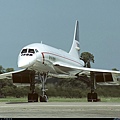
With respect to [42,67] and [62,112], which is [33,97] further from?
[62,112]

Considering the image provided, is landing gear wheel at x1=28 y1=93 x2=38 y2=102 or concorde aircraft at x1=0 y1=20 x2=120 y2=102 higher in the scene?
concorde aircraft at x1=0 y1=20 x2=120 y2=102

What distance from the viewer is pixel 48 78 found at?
30.1 m

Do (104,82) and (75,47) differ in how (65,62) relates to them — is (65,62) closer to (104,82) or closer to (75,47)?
(104,82)

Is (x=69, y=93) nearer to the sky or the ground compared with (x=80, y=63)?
nearer to the ground

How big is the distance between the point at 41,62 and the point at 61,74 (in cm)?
532

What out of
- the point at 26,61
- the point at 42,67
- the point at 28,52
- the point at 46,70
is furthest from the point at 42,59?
the point at 26,61

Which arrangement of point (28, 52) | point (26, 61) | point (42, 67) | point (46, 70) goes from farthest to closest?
point (46, 70)
point (42, 67)
point (28, 52)
point (26, 61)

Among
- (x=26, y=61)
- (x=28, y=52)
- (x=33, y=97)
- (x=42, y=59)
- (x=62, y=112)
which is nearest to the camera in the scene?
(x=62, y=112)

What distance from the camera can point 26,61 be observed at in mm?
24469

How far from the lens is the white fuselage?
24884 millimetres

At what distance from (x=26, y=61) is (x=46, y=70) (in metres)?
3.32

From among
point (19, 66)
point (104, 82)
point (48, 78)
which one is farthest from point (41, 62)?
point (104, 82)

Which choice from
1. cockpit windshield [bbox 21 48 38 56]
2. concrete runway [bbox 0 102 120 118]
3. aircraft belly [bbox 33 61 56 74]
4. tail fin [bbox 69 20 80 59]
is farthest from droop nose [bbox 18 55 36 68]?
tail fin [bbox 69 20 80 59]

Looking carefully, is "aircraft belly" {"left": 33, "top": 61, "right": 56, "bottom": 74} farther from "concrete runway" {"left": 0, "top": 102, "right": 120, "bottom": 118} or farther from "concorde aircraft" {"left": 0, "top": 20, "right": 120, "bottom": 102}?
"concrete runway" {"left": 0, "top": 102, "right": 120, "bottom": 118}
